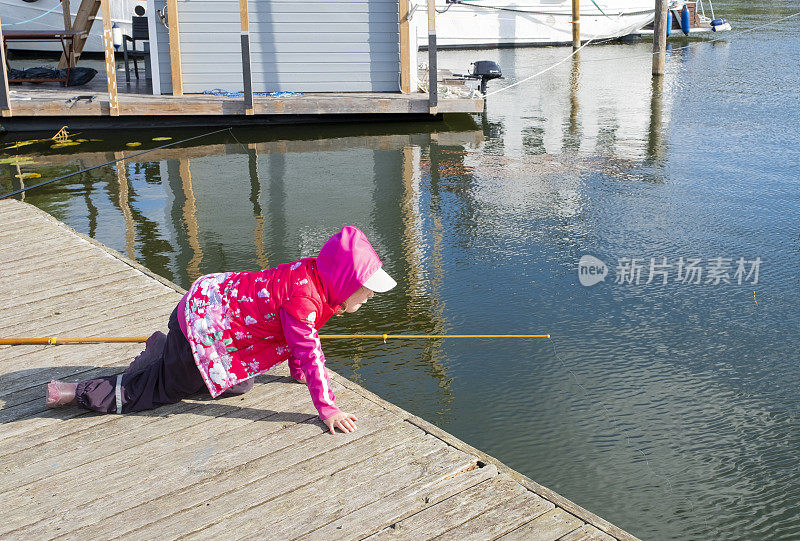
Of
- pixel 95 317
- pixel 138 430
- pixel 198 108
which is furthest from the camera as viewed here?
pixel 198 108

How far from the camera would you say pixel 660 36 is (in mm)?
16703

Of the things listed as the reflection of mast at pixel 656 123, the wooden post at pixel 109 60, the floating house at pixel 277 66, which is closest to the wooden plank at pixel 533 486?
the reflection of mast at pixel 656 123

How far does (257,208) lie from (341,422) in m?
5.44

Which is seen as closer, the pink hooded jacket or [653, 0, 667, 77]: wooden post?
the pink hooded jacket

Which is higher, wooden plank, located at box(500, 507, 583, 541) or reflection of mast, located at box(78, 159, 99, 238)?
reflection of mast, located at box(78, 159, 99, 238)

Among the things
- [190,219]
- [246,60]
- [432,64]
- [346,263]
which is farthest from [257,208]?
[346,263]

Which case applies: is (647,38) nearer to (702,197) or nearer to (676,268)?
(702,197)

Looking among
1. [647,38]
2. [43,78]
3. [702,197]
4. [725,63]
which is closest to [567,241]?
[702,197]

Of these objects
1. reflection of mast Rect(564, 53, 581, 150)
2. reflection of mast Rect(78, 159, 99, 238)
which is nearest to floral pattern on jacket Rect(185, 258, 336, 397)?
reflection of mast Rect(78, 159, 99, 238)

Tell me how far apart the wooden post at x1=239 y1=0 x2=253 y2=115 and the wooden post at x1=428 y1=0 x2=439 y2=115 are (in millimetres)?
2593

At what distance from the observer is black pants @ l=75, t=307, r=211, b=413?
11.7 feet

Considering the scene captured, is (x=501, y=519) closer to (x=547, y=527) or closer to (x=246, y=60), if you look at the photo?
(x=547, y=527)

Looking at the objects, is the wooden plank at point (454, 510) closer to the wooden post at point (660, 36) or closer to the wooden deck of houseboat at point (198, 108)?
the wooden deck of houseboat at point (198, 108)
